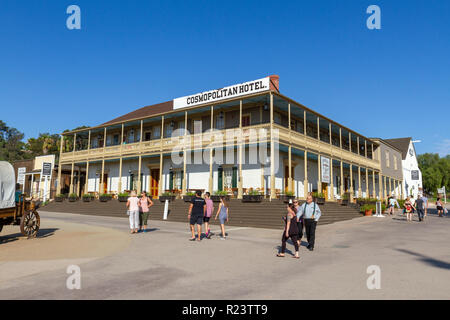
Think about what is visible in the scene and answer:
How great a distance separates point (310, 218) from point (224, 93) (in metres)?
15.7

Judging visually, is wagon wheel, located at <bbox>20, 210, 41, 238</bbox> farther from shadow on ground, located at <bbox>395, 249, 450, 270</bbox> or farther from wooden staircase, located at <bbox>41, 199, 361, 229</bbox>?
shadow on ground, located at <bbox>395, 249, 450, 270</bbox>

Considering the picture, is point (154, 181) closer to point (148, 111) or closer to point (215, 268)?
point (148, 111)

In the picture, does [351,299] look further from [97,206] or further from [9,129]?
[9,129]

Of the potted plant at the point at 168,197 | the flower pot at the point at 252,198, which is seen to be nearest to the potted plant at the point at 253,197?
the flower pot at the point at 252,198

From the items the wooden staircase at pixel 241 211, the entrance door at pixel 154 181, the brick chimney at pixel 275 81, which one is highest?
the brick chimney at pixel 275 81

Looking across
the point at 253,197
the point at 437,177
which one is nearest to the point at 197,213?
the point at 253,197

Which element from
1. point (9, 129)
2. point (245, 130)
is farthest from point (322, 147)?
point (9, 129)

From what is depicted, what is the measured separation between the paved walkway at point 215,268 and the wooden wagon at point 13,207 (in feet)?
1.78

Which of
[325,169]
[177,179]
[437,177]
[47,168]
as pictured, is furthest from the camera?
[437,177]

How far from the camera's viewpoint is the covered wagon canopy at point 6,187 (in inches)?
364

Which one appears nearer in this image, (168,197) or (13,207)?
(13,207)

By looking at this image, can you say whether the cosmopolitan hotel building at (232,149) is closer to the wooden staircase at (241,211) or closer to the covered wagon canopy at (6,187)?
the wooden staircase at (241,211)

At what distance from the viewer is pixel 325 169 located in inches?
931
